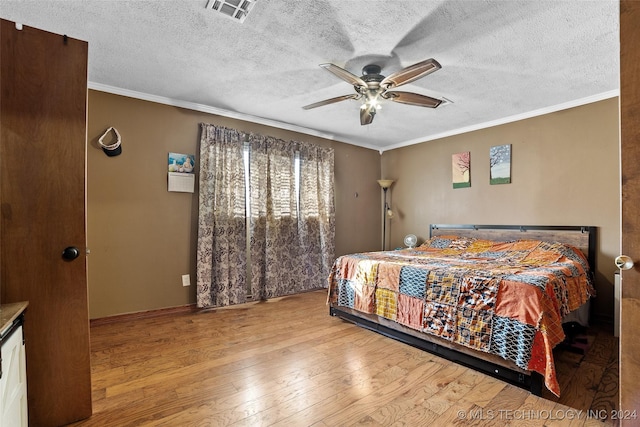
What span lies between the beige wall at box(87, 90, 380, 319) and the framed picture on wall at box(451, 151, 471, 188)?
10.7 feet

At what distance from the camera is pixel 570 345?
2.49 m

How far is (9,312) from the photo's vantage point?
48.7 inches

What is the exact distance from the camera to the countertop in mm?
1119

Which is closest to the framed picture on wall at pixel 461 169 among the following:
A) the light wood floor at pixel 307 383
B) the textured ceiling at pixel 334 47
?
the textured ceiling at pixel 334 47

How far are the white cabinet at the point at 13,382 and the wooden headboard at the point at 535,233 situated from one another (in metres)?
4.49

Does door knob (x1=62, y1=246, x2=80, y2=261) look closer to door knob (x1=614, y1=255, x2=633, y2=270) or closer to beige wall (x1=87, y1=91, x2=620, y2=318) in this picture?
beige wall (x1=87, y1=91, x2=620, y2=318)

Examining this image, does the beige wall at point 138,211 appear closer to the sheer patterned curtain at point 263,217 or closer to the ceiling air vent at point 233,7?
the sheer patterned curtain at point 263,217

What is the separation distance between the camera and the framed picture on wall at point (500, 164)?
3871mm

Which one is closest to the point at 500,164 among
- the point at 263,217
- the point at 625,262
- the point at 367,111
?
the point at 367,111

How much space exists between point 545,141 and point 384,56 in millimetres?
2507

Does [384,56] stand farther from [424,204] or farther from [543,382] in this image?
[424,204]

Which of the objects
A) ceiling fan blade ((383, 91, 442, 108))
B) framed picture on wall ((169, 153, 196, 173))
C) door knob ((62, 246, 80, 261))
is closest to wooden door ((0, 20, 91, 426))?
door knob ((62, 246, 80, 261))

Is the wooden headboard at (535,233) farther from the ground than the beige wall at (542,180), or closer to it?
closer to it

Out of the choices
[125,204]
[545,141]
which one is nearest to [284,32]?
[125,204]
